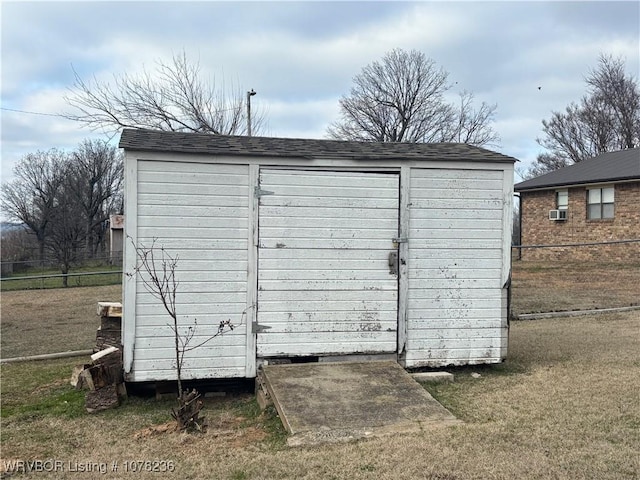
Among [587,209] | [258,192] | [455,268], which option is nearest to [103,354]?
[258,192]

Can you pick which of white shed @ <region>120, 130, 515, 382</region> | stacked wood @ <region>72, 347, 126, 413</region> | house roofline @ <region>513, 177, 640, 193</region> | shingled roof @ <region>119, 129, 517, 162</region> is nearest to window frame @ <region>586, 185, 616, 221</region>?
house roofline @ <region>513, 177, 640, 193</region>

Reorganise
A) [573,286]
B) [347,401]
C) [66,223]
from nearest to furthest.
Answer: [347,401] < [573,286] < [66,223]

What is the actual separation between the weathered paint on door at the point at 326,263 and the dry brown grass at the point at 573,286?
16.5 ft

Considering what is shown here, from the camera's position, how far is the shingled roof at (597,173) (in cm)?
1691

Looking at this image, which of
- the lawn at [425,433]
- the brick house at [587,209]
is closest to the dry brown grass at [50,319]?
the lawn at [425,433]

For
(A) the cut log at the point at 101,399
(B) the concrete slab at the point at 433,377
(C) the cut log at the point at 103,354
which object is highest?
(C) the cut log at the point at 103,354

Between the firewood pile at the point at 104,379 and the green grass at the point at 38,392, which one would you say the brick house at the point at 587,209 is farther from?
the green grass at the point at 38,392

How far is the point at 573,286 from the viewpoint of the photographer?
12938 mm

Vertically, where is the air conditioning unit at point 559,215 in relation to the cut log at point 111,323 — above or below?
above

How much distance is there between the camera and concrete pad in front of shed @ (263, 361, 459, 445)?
3.68 meters

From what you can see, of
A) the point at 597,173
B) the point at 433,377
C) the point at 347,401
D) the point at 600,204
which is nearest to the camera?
the point at 347,401

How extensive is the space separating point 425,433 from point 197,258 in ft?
8.61

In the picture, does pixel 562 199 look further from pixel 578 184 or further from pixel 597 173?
pixel 597 173

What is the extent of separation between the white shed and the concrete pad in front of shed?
36 centimetres
